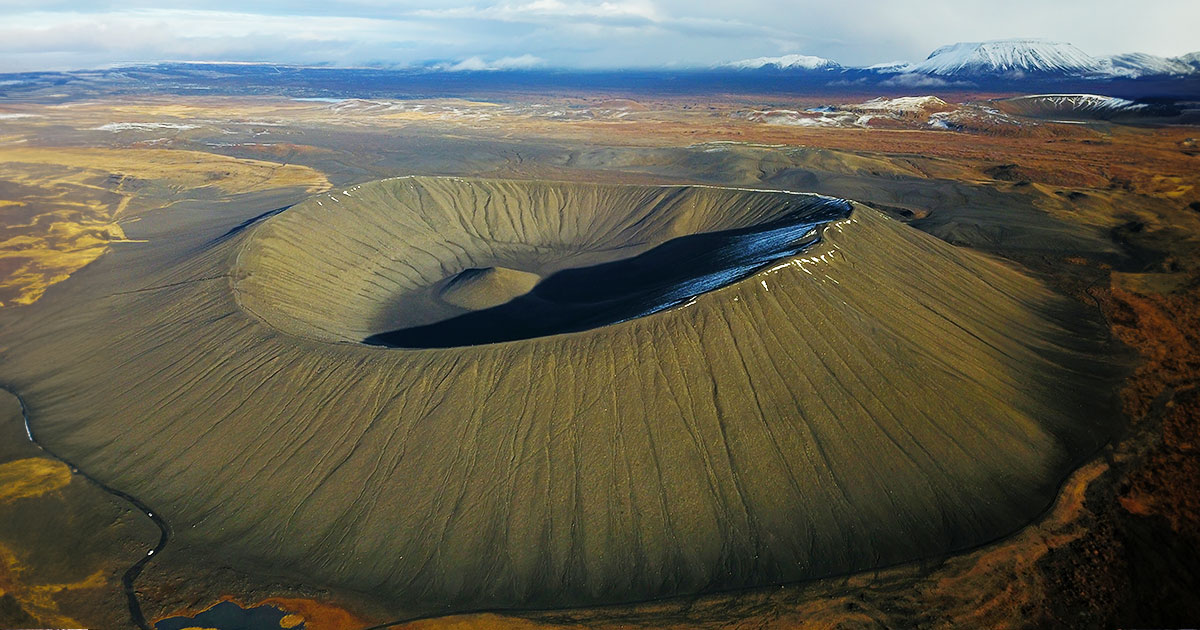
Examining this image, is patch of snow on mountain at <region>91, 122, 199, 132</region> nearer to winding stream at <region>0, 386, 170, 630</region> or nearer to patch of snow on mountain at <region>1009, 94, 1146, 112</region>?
winding stream at <region>0, 386, 170, 630</region>

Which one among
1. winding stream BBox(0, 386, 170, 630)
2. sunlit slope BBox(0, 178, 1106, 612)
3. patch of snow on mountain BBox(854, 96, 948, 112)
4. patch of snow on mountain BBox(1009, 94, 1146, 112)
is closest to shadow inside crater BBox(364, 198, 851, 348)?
sunlit slope BBox(0, 178, 1106, 612)

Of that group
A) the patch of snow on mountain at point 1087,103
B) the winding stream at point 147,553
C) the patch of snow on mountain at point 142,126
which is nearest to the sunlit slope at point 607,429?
the winding stream at point 147,553

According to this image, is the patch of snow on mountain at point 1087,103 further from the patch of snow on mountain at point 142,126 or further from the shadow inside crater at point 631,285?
the patch of snow on mountain at point 142,126

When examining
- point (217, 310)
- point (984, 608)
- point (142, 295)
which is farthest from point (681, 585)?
point (142, 295)

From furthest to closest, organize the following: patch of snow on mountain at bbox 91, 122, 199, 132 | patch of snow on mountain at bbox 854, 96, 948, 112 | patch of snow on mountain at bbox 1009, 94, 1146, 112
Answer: patch of snow on mountain at bbox 854, 96, 948, 112 < patch of snow on mountain at bbox 91, 122, 199, 132 < patch of snow on mountain at bbox 1009, 94, 1146, 112

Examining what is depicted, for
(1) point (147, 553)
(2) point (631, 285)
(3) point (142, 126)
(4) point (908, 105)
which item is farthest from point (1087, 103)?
(3) point (142, 126)

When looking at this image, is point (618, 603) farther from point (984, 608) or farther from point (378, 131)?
point (378, 131)
